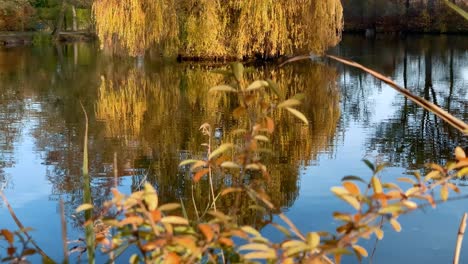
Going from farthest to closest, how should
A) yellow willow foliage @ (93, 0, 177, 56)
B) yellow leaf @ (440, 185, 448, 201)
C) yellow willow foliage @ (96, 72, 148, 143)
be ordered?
1. yellow willow foliage @ (93, 0, 177, 56)
2. yellow willow foliage @ (96, 72, 148, 143)
3. yellow leaf @ (440, 185, 448, 201)

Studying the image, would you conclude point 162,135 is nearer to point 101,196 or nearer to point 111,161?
point 111,161

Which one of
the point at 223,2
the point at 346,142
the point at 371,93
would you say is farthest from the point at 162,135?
the point at 223,2

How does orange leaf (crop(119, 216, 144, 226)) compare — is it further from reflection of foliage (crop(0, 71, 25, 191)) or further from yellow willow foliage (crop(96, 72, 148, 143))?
yellow willow foliage (crop(96, 72, 148, 143))

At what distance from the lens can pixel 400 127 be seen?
7031 mm

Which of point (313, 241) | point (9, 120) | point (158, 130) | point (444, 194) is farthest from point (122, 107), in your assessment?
point (313, 241)

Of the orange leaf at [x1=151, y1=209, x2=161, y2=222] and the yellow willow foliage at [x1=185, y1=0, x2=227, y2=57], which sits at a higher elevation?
the yellow willow foliage at [x1=185, y1=0, x2=227, y2=57]

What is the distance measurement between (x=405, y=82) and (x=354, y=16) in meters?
16.8

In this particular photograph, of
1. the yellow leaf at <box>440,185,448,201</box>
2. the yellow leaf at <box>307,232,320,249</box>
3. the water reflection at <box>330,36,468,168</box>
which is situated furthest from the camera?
the water reflection at <box>330,36,468,168</box>

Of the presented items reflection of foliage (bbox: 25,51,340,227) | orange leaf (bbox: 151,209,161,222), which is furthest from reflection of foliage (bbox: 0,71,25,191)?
orange leaf (bbox: 151,209,161,222)

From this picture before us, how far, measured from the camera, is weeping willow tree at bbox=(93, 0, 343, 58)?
13.6 meters

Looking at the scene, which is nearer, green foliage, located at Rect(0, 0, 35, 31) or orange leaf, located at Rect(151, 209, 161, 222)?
orange leaf, located at Rect(151, 209, 161, 222)

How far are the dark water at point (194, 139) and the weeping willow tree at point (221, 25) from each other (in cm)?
107

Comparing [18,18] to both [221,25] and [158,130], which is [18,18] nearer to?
[221,25]

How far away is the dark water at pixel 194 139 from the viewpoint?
150 inches
